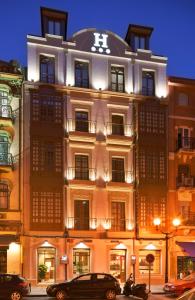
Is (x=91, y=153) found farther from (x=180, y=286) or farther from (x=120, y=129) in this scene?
(x=180, y=286)

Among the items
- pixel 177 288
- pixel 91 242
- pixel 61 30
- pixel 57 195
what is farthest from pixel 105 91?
pixel 177 288

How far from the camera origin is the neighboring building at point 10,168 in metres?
35.4

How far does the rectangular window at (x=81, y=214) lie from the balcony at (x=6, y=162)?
5.26 meters

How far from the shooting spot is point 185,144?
41062 mm

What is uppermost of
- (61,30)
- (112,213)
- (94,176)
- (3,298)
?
(61,30)

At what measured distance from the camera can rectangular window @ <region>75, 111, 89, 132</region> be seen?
1526 inches

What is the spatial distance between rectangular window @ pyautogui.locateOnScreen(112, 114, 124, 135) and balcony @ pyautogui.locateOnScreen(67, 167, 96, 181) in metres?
3.55

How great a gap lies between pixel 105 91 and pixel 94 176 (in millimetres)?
6266

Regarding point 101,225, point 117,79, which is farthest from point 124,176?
point 117,79

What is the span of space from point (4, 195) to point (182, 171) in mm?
13750

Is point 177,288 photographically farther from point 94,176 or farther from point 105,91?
point 105,91

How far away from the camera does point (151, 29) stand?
4247 centimetres

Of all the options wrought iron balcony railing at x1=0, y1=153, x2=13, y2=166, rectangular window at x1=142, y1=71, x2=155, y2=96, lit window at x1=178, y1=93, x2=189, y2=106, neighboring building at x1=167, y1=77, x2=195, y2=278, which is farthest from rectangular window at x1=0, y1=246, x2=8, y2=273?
lit window at x1=178, y1=93, x2=189, y2=106

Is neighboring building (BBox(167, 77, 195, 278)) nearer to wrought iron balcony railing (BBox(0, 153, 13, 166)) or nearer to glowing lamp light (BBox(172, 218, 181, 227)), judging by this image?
glowing lamp light (BBox(172, 218, 181, 227))
